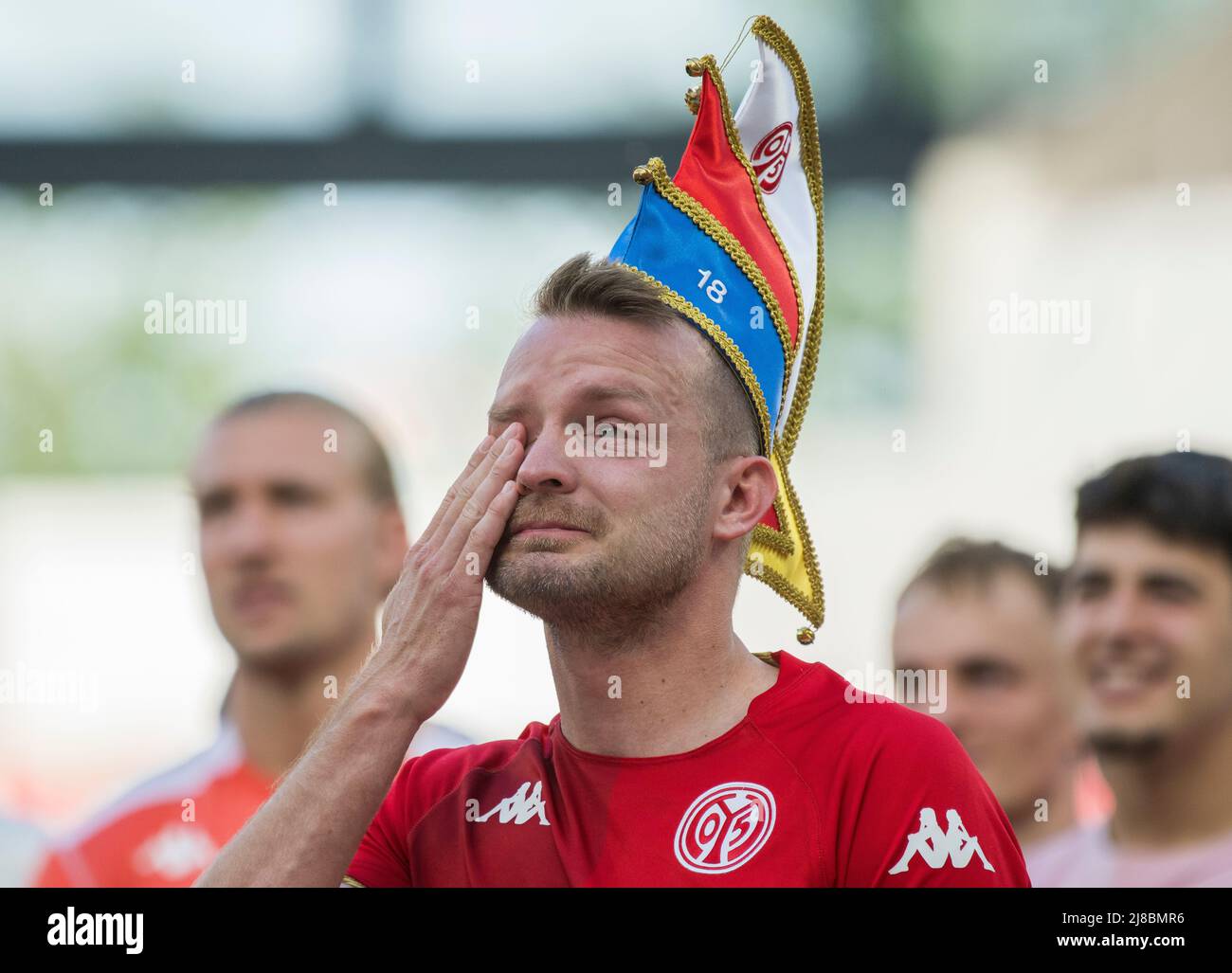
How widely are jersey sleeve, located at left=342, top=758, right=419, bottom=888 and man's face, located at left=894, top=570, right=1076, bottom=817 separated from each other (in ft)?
6.52

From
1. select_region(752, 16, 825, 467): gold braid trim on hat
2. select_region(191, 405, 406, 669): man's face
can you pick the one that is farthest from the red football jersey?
select_region(191, 405, 406, 669): man's face

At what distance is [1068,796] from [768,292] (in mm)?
2283

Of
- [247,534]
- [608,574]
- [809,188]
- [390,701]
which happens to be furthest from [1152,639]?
[247,534]

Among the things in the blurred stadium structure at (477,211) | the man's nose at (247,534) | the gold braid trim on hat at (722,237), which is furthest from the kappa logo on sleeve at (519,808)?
the blurred stadium structure at (477,211)

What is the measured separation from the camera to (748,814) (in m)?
2.50

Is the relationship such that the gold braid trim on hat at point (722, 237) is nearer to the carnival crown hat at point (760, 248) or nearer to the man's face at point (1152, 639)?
the carnival crown hat at point (760, 248)

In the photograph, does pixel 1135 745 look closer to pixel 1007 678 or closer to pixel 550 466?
pixel 1007 678

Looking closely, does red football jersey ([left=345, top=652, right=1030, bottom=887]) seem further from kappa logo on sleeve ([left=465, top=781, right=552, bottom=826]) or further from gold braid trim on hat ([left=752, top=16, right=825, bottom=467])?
gold braid trim on hat ([left=752, top=16, right=825, bottom=467])

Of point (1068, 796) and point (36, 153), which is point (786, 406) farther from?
point (36, 153)

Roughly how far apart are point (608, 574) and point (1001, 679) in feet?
7.36

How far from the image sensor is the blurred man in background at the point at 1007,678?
4.36m

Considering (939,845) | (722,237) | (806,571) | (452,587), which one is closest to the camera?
(939,845)

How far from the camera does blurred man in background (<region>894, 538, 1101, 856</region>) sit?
4.36m

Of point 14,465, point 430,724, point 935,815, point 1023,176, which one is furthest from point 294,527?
point 1023,176
